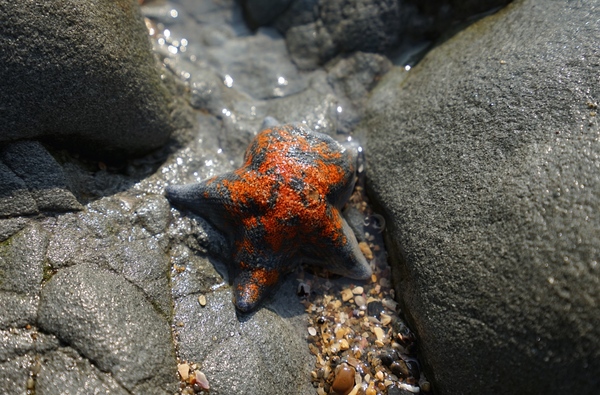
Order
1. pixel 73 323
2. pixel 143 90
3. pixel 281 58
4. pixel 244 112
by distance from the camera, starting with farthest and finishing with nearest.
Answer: pixel 281 58
pixel 244 112
pixel 143 90
pixel 73 323

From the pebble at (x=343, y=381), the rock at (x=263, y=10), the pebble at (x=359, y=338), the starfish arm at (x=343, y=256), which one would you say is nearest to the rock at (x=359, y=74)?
the rock at (x=263, y=10)

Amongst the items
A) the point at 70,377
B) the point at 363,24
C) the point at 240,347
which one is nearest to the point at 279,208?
the point at 240,347

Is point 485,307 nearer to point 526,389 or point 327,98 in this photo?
point 526,389

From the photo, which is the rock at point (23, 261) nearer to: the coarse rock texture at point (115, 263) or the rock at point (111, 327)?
the coarse rock texture at point (115, 263)

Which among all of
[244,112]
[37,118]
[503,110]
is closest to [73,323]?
[37,118]

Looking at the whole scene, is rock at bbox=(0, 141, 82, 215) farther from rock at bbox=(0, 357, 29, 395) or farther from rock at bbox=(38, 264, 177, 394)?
rock at bbox=(0, 357, 29, 395)

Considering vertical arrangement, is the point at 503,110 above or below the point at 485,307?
above

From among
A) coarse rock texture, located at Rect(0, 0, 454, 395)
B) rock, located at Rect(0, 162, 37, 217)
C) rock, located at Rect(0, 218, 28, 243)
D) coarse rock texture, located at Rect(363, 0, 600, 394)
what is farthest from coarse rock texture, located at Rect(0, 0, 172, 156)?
coarse rock texture, located at Rect(363, 0, 600, 394)
